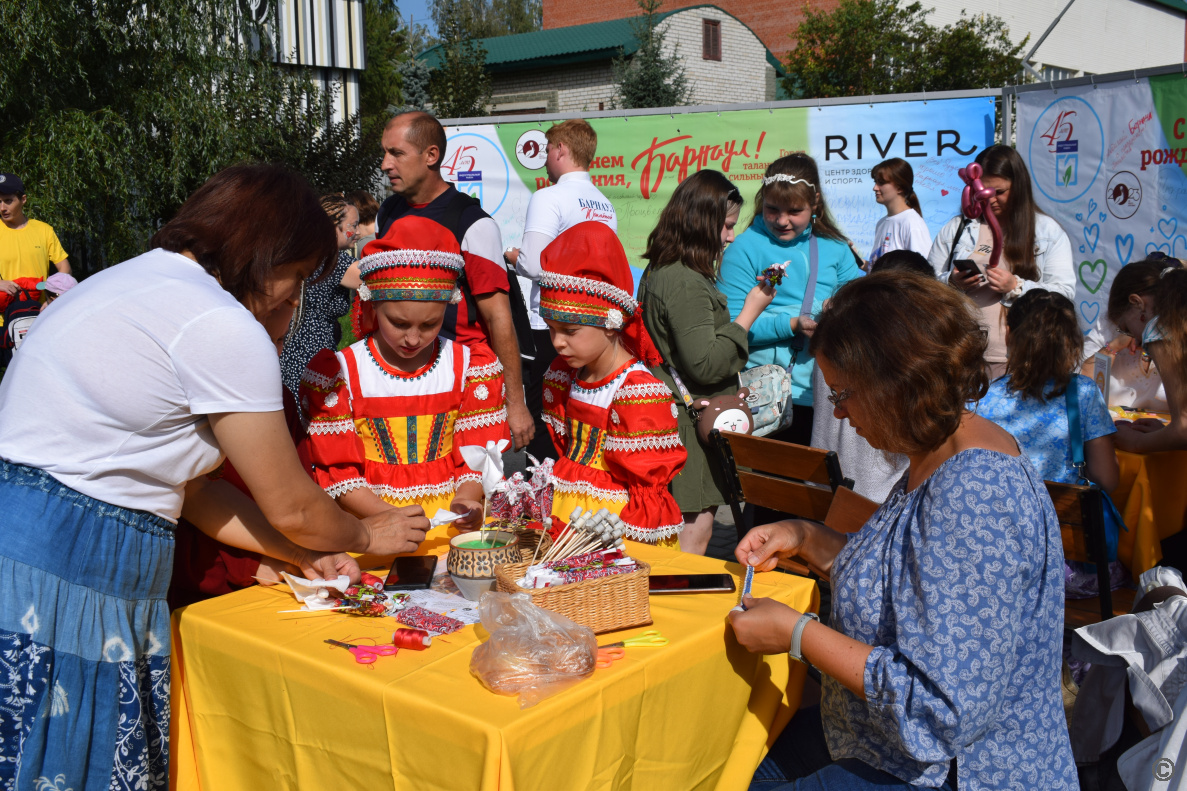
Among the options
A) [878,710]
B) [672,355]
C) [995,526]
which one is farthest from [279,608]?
[672,355]

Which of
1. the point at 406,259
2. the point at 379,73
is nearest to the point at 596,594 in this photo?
the point at 406,259

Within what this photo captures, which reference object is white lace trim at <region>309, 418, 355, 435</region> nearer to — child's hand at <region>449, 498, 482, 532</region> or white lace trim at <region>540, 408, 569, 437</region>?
child's hand at <region>449, 498, 482, 532</region>

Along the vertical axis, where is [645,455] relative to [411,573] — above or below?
Answer: above

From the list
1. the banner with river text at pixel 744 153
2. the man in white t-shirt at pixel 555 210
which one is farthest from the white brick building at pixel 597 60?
the man in white t-shirt at pixel 555 210

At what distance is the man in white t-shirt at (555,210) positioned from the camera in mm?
5270

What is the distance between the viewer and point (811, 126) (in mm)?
7730

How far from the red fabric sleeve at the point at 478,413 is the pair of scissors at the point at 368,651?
1.08 metres

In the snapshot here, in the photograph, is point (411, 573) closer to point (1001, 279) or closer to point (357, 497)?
point (357, 497)

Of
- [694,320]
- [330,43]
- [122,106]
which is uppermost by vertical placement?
[330,43]

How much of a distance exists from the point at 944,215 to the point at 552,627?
A: 657cm

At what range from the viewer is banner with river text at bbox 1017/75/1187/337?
616 centimetres

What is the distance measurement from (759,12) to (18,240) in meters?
31.6

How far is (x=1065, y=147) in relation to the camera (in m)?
6.83

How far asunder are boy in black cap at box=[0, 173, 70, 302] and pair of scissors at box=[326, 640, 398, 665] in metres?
7.91
